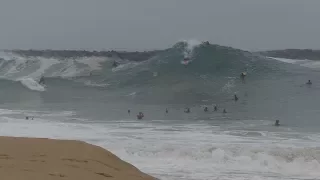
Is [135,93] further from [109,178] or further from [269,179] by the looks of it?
[109,178]

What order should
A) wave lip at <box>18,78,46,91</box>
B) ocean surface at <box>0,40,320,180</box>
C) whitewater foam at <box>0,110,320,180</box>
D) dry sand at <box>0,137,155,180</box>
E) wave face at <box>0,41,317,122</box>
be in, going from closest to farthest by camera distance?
dry sand at <box>0,137,155,180</box> → whitewater foam at <box>0,110,320,180</box> → ocean surface at <box>0,40,320,180</box> → wave face at <box>0,41,317,122</box> → wave lip at <box>18,78,46,91</box>

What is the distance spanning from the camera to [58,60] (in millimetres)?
74875

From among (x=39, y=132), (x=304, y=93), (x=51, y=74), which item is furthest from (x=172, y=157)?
(x=51, y=74)

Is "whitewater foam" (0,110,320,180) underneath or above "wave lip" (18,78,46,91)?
underneath

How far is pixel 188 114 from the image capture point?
27.3 metres

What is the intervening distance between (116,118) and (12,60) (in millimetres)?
55972

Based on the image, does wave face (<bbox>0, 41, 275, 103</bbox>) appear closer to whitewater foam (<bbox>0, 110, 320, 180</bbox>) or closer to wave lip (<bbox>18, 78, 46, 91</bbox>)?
wave lip (<bbox>18, 78, 46, 91</bbox>)

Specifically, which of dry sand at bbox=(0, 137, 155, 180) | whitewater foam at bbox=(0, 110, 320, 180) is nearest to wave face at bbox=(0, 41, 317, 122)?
whitewater foam at bbox=(0, 110, 320, 180)

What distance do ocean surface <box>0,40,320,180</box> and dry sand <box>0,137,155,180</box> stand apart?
6.10 meters

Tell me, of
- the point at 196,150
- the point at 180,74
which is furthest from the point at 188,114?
the point at 180,74

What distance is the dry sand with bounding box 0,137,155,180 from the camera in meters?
4.46

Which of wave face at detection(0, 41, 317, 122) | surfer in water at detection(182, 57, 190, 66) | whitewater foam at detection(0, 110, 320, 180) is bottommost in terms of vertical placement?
whitewater foam at detection(0, 110, 320, 180)

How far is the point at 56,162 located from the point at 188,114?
2256cm

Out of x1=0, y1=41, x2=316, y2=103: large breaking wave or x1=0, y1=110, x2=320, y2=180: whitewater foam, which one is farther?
x1=0, y1=41, x2=316, y2=103: large breaking wave
